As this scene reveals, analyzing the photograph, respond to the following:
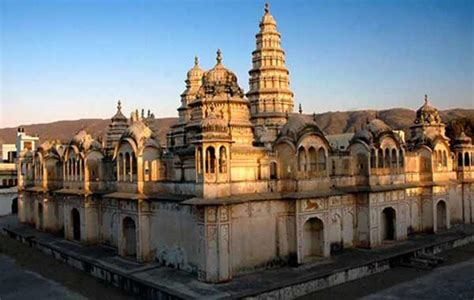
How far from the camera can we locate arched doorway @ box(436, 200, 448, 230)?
28.0 meters

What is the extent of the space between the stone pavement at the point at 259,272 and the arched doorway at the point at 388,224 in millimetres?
949

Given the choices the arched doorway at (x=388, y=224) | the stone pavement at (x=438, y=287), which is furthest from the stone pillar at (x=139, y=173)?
the arched doorway at (x=388, y=224)

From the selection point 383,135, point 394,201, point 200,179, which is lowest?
point 394,201

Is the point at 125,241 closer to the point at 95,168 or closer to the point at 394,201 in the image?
the point at 95,168

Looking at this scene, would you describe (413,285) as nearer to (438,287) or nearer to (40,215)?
(438,287)

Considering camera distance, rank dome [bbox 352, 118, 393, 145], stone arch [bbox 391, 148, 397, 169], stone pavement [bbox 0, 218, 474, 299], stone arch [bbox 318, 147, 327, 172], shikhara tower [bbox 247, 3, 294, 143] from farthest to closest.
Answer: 1. shikhara tower [bbox 247, 3, 294, 143]
2. stone arch [bbox 391, 148, 397, 169]
3. dome [bbox 352, 118, 393, 145]
4. stone arch [bbox 318, 147, 327, 172]
5. stone pavement [bbox 0, 218, 474, 299]

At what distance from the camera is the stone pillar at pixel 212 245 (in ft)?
55.5

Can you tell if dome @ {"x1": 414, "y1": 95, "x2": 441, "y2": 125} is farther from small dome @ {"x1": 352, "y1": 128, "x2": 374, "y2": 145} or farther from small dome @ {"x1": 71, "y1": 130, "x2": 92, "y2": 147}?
small dome @ {"x1": 71, "y1": 130, "x2": 92, "y2": 147}

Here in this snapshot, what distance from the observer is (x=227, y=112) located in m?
23.2

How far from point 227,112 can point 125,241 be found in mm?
7794

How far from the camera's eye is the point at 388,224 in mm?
24891

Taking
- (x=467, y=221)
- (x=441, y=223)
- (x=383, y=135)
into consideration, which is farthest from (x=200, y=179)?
(x=467, y=221)

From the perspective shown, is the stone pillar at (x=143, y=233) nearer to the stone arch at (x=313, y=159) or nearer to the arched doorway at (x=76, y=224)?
the stone arch at (x=313, y=159)

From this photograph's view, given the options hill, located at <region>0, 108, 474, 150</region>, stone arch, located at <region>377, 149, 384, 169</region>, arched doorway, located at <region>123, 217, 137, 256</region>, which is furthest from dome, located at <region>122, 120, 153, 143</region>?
hill, located at <region>0, 108, 474, 150</region>
